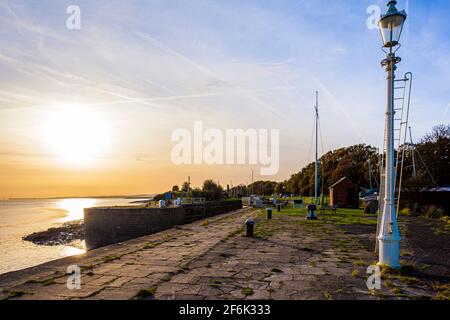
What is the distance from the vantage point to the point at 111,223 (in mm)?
24469

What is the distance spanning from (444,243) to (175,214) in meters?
16.0

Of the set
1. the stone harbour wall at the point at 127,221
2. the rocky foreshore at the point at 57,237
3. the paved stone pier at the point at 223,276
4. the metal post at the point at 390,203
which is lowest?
the rocky foreshore at the point at 57,237

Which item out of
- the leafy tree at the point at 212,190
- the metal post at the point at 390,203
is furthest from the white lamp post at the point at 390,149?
the leafy tree at the point at 212,190

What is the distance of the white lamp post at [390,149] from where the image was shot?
618cm

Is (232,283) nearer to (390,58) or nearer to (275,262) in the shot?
(275,262)

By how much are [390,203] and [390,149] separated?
1110mm

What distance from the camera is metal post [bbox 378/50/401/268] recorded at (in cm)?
616

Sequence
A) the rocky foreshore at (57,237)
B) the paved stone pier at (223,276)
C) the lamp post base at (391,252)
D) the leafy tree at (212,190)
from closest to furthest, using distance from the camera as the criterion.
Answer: the paved stone pier at (223,276), the lamp post base at (391,252), the rocky foreshore at (57,237), the leafy tree at (212,190)

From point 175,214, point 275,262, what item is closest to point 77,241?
point 175,214

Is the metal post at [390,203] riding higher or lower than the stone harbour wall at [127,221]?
higher

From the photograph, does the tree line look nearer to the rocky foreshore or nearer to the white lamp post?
the white lamp post

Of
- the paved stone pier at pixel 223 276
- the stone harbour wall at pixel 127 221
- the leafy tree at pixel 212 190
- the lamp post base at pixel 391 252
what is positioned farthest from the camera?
the leafy tree at pixel 212 190

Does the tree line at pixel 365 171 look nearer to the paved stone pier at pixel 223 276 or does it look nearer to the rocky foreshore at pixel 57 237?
the paved stone pier at pixel 223 276

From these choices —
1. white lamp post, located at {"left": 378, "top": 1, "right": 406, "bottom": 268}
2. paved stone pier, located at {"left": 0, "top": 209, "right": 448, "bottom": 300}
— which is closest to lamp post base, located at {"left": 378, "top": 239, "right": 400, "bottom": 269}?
white lamp post, located at {"left": 378, "top": 1, "right": 406, "bottom": 268}
